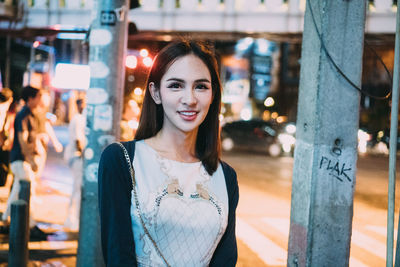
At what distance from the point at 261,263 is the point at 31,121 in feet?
12.5

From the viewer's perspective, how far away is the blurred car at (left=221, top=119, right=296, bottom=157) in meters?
19.3

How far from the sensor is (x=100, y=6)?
3.79m

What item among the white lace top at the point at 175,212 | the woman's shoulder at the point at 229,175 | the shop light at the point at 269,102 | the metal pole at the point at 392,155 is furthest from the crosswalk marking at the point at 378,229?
the shop light at the point at 269,102

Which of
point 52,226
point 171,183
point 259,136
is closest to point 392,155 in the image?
point 171,183

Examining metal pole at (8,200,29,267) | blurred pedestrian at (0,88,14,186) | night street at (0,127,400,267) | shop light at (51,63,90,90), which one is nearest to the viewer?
metal pole at (8,200,29,267)

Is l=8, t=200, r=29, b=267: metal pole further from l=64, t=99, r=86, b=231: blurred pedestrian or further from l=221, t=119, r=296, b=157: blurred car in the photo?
l=221, t=119, r=296, b=157: blurred car

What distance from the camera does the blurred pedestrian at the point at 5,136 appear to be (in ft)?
20.6

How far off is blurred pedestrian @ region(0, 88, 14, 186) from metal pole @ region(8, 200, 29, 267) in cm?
297

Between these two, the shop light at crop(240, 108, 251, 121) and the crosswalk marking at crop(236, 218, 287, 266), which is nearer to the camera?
the crosswalk marking at crop(236, 218, 287, 266)

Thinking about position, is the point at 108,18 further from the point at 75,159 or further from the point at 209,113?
the point at 75,159

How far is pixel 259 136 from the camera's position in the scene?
20.2 meters

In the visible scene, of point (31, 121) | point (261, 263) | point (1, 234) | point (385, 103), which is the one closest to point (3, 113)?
point (31, 121)

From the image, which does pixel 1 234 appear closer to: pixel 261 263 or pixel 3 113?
pixel 3 113

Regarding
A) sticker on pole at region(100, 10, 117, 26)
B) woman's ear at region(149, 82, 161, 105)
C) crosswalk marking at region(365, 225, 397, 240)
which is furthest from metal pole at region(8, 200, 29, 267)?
crosswalk marking at region(365, 225, 397, 240)
